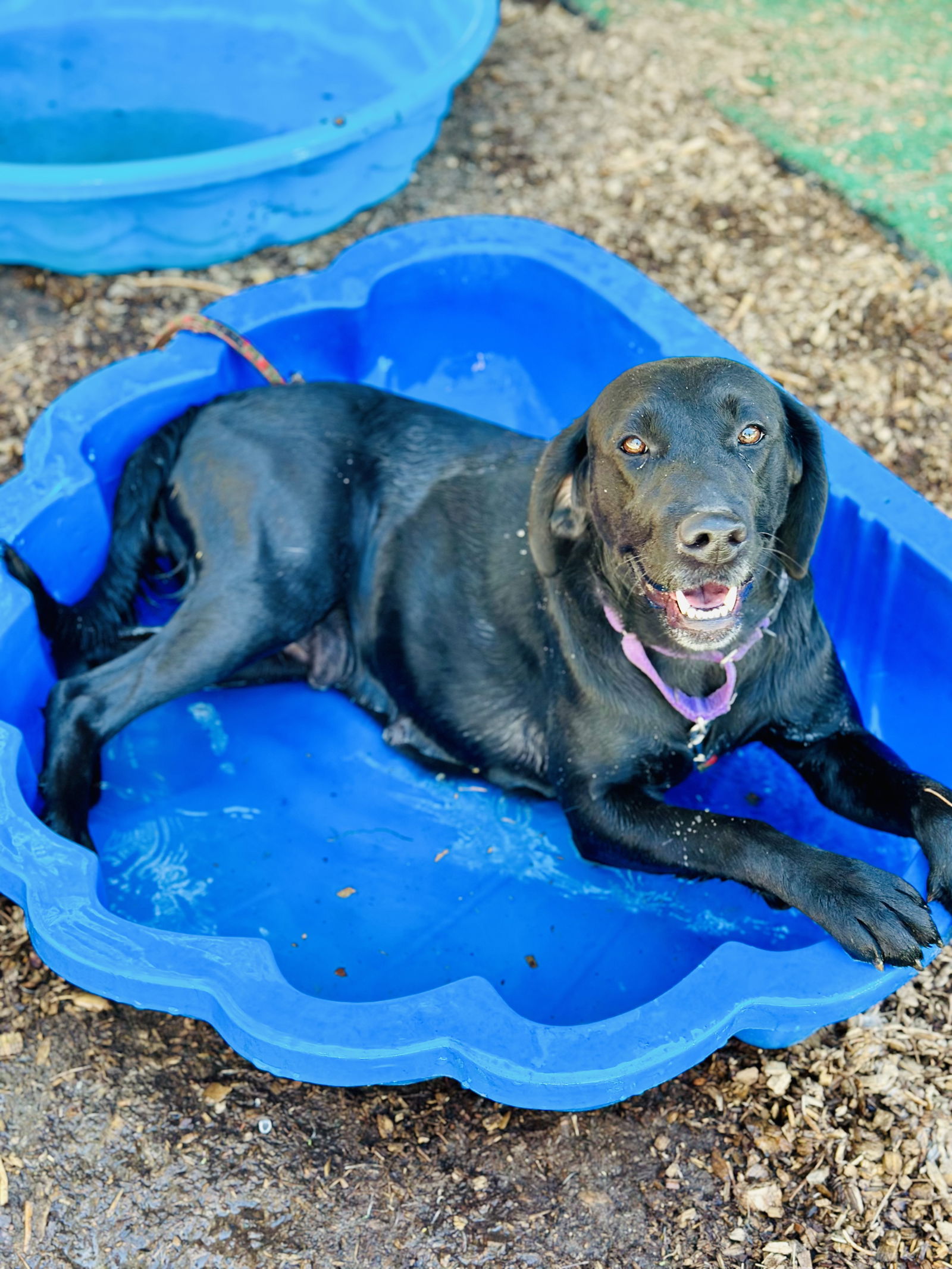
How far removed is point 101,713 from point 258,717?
0.57m

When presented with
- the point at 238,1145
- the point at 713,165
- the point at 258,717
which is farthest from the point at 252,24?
the point at 238,1145

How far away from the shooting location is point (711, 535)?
95.6 inches

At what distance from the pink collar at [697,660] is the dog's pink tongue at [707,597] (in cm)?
24

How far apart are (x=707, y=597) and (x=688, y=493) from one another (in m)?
0.27

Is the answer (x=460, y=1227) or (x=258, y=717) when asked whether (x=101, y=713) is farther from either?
(x=460, y=1227)

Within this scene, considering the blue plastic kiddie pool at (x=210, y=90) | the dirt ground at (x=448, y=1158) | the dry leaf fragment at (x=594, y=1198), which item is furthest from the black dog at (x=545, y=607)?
the blue plastic kiddie pool at (x=210, y=90)

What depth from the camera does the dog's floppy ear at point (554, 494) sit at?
2885mm

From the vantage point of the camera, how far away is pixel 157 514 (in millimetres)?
3705

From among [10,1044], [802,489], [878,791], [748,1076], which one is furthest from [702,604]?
[10,1044]

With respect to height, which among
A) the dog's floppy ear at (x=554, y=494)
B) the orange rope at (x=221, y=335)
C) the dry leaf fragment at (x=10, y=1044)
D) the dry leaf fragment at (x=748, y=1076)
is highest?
the dog's floppy ear at (x=554, y=494)

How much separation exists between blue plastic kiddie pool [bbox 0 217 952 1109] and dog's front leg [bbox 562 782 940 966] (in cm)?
9

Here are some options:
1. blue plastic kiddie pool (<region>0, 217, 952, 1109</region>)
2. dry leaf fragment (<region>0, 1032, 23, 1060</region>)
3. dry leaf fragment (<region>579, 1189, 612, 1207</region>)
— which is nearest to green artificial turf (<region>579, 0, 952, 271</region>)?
blue plastic kiddie pool (<region>0, 217, 952, 1109</region>)

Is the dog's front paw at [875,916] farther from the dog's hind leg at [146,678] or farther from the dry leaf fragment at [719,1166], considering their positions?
the dog's hind leg at [146,678]

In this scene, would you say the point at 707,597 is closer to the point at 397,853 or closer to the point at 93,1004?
the point at 397,853
